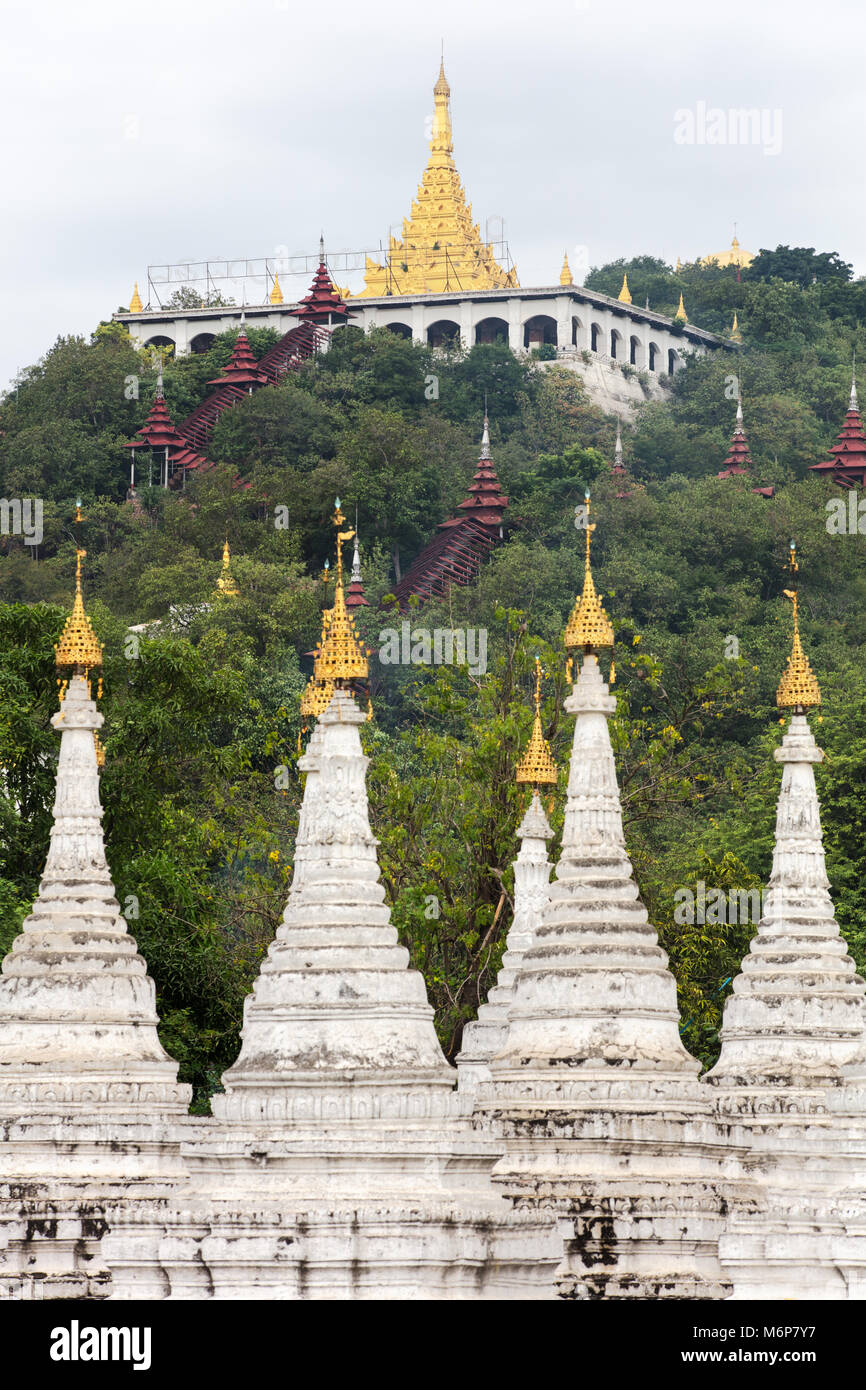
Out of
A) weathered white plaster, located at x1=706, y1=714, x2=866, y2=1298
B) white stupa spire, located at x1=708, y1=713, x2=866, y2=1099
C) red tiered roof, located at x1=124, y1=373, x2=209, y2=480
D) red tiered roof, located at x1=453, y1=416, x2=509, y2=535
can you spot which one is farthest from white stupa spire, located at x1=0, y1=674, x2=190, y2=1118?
red tiered roof, located at x1=124, y1=373, x2=209, y2=480

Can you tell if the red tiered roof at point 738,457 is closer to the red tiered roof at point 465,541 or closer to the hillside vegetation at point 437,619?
the hillside vegetation at point 437,619

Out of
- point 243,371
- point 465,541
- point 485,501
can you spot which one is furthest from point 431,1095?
point 243,371

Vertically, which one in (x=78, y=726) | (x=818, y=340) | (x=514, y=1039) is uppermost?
(x=818, y=340)

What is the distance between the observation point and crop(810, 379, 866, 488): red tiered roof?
367 ft

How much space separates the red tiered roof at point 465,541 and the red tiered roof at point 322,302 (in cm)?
2175

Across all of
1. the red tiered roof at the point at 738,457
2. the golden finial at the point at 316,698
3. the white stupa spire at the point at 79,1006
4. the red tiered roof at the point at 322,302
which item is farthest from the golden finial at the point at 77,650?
the red tiered roof at the point at 322,302

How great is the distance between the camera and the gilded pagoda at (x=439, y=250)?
136625mm

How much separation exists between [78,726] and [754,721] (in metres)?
46.5

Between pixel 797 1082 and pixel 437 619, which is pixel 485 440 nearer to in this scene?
pixel 437 619

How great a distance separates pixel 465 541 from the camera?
106m

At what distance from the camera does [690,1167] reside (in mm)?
35844
